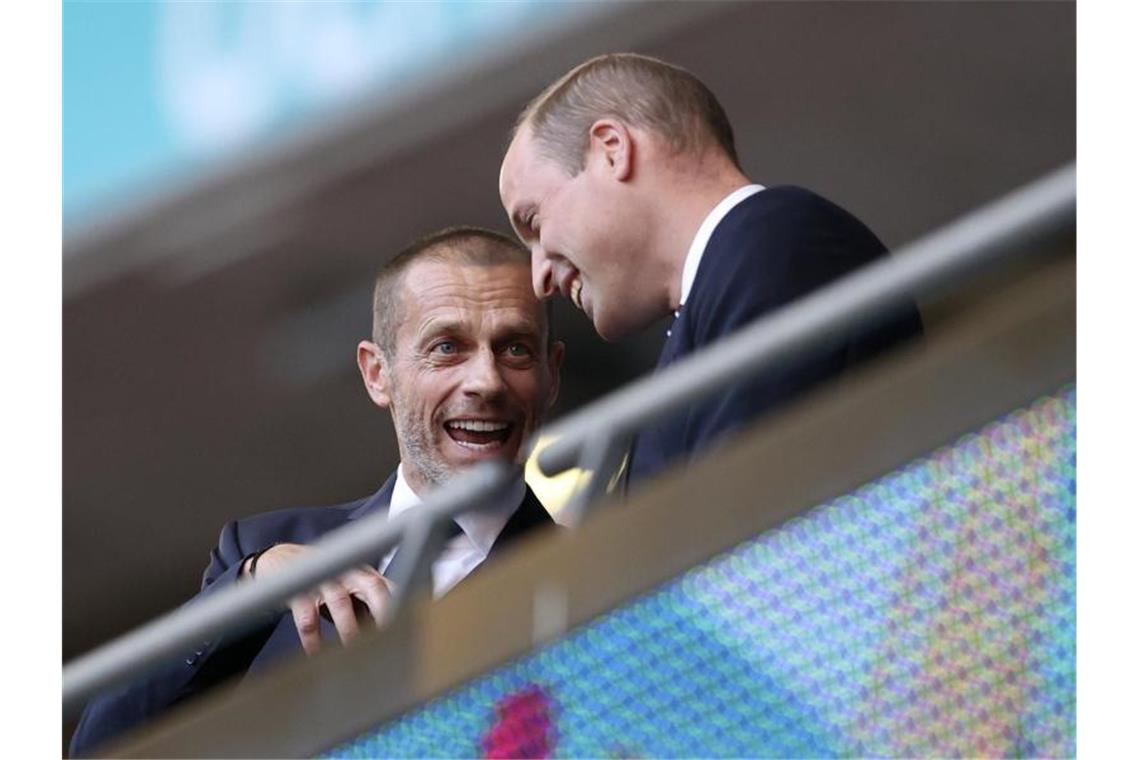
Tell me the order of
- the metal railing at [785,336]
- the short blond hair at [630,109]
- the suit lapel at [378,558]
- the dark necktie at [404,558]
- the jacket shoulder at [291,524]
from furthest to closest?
the jacket shoulder at [291,524]
the short blond hair at [630,109]
the suit lapel at [378,558]
the dark necktie at [404,558]
the metal railing at [785,336]

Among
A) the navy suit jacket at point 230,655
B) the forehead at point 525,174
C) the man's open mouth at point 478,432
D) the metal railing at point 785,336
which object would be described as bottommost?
the metal railing at point 785,336

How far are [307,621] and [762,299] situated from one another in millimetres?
616

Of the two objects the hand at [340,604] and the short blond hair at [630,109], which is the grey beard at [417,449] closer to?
the hand at [340,604]

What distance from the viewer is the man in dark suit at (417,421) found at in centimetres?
194

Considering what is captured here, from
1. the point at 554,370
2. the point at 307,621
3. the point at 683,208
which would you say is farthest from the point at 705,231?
the point at 307,621

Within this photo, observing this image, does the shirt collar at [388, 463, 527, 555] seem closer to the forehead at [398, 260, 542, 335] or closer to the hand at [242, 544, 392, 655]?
the hand at [242, 544, 392, 655]

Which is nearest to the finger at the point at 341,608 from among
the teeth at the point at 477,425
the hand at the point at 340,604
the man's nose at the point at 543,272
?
the hand at the point at 340,604

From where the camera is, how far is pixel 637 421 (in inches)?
54.9

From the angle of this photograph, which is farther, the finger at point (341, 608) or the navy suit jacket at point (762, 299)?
A: the finger at point (341, 608)

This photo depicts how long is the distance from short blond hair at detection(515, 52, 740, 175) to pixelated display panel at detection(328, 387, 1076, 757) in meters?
0.71
